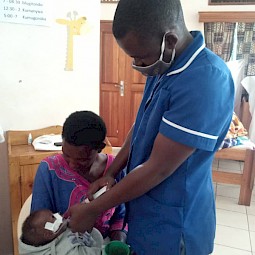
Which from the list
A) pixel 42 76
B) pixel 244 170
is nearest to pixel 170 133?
pixel 42 76

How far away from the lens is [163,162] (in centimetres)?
72

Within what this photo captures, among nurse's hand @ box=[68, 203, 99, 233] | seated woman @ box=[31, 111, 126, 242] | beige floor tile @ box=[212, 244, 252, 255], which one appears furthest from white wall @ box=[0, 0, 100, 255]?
beige floor tile @ box=[212, 244, 252, 255]

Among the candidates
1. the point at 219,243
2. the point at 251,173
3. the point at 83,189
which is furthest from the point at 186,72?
the point at 251,173

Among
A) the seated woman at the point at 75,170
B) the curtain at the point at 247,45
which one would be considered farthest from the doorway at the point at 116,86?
the seated woman at the point at 75,170

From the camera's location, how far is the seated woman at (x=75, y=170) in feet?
3.64

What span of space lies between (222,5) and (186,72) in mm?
3866

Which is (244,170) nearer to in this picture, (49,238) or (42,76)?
(42,76)

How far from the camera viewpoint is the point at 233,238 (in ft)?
8.25

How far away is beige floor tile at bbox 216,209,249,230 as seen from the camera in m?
2.72

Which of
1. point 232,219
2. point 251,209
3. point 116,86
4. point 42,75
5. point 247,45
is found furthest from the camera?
point 116,86

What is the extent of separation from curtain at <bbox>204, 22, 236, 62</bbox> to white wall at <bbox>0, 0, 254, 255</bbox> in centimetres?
258

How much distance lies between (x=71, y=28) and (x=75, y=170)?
1177mm

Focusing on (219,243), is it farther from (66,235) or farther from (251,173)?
(66,235)

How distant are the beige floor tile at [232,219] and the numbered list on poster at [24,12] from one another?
2.23m
